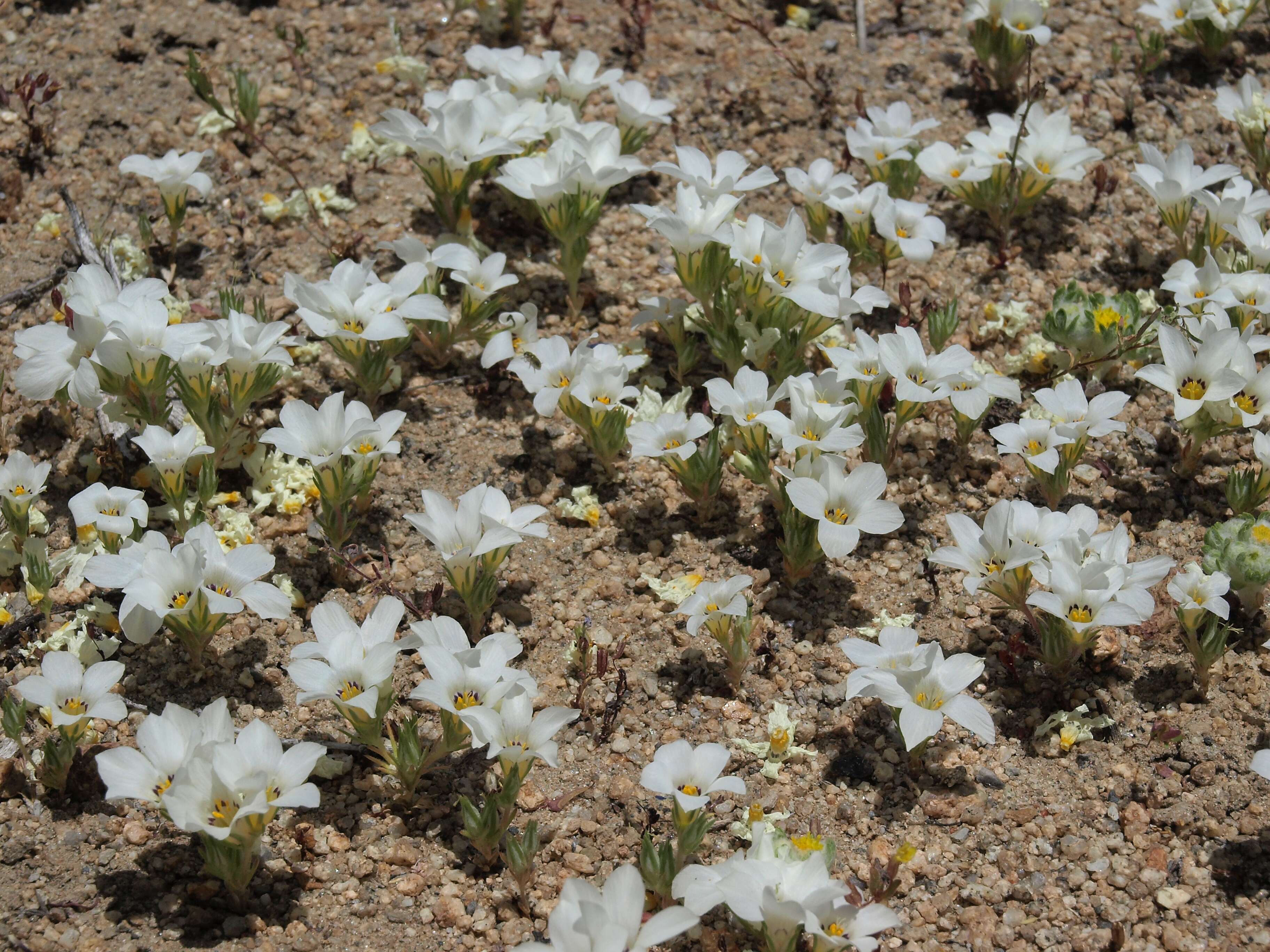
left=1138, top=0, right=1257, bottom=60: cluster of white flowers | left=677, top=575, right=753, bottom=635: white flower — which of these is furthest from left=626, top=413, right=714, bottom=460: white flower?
left=1138, top=0, right=1257, bottom=60: cluster of white flowers

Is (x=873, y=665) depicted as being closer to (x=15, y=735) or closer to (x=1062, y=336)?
(x=1062, y=336)

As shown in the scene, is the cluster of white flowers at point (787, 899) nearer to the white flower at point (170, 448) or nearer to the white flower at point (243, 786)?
the white flower at point (243, 786)

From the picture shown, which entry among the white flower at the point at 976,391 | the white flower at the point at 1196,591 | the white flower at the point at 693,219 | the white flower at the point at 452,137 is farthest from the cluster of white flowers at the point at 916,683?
the white flower at the point at 452,137

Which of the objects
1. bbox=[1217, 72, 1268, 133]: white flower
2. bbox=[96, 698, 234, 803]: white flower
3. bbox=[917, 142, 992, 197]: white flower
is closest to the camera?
bbox=[96, 698, 234, 803]: white flower

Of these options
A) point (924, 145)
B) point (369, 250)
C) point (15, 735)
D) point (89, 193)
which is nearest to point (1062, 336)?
point (924, 145)

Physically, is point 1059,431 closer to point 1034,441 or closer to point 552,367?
point 1034,441

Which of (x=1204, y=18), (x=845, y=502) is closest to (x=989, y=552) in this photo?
(x=845, y=502)

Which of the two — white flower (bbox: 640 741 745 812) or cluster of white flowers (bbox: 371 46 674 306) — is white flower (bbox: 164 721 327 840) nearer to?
white flower (bbox: 640 741 745 812)
